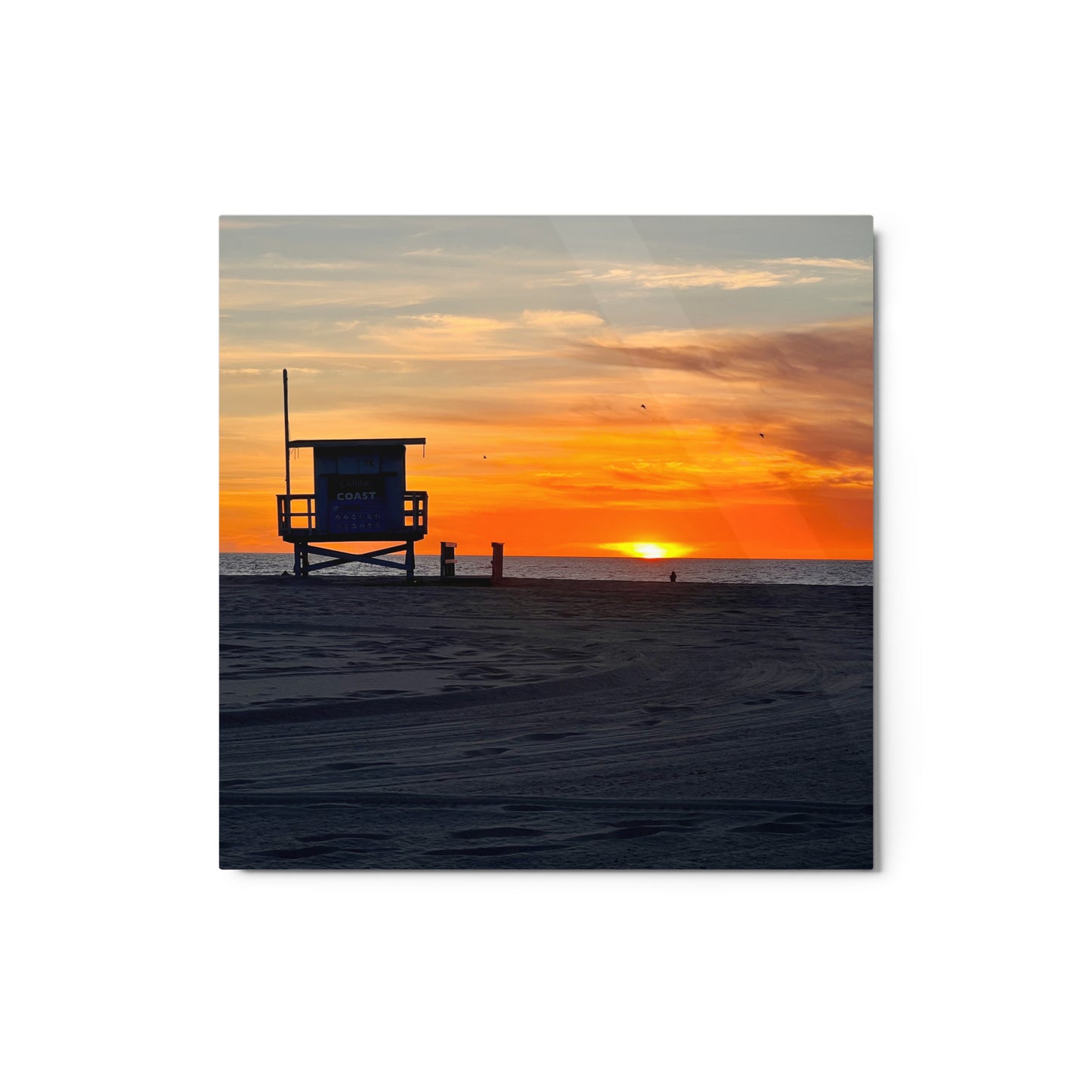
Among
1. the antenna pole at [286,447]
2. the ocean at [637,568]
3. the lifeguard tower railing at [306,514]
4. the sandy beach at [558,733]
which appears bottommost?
the sandy beach at [558,733]

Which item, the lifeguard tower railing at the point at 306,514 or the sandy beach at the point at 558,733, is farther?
the lifeguard tower railing at the point at 306,514

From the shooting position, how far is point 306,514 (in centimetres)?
409

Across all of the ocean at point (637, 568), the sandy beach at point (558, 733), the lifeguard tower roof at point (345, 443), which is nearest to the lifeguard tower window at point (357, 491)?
the lifeguard tower roof at point (345, 443)

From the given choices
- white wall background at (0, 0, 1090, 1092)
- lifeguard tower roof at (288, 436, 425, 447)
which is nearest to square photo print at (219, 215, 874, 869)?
lifeguard tower roof at (288, 436, 425, 447)

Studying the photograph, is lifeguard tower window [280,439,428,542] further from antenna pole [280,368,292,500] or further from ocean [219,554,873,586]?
ocean [219,554,873,586]

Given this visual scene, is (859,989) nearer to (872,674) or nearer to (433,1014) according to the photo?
(872,674)

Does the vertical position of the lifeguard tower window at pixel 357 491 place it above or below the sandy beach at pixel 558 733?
above

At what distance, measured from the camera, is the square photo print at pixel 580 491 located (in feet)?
13.1

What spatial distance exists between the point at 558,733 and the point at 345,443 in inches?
45.9

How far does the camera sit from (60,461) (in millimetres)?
4039

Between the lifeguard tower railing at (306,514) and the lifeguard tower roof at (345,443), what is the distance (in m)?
0.16

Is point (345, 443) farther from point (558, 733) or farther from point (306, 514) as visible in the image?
point (558, 733)

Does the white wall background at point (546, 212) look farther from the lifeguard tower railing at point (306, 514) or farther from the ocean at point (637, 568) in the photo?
the lifeguard tower railing at point (306, 514)

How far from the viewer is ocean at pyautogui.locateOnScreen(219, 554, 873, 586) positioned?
4035mm
